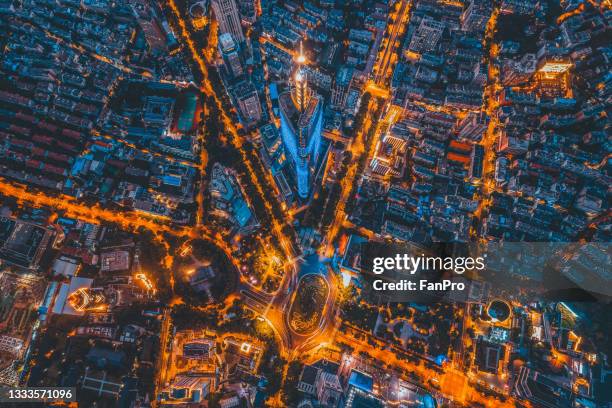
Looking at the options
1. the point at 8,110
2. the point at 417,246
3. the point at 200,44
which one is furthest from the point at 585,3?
the point at 8,110

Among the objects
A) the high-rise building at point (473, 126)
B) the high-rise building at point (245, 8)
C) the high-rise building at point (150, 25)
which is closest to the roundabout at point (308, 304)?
the high-rise building at point (473, 126)

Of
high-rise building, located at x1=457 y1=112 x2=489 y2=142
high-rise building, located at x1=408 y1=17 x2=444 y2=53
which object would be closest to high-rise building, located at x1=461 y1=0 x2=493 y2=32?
high-rise building, located at x1=408 y1=17 x2=444 y2=53

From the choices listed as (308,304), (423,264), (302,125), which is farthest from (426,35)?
(308,304)

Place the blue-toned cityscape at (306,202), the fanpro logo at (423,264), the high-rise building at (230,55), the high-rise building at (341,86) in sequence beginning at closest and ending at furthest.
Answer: the blue-toned cityscape at (306,202) < the fanpro logo at (423,264) < the high-rise building at (230,55) < the high-rise building at (341,86)

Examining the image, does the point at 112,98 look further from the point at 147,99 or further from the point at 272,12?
→ the point at 272,12

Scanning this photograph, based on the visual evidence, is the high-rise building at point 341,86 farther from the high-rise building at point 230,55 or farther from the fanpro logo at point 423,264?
the fanpro logo at point 423,264

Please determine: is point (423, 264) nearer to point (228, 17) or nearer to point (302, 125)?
point (302, 125)

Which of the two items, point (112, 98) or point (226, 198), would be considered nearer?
point (226, 198)
